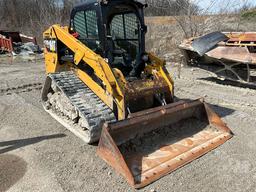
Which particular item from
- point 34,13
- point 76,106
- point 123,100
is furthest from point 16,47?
point 34,13

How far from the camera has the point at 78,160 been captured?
4.05 metres

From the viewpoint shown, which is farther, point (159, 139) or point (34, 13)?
point (34, 13)

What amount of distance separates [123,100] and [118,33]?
→ 154 centimetres

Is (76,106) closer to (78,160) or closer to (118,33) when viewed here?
(78,160)

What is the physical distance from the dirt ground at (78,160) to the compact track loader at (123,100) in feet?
0.45

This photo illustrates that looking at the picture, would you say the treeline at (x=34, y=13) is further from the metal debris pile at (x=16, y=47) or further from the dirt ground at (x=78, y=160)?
the dirt ground at (x=78, y=160)

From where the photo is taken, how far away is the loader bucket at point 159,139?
3.71 meters

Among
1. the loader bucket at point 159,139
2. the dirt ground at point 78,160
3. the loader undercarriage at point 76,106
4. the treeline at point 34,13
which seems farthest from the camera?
the treeline at point 34,13

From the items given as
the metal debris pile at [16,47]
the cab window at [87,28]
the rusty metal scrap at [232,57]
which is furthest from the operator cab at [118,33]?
the metal debris pile at [16,47]

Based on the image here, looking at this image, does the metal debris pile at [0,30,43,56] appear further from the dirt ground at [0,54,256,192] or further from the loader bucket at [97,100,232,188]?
the loader bucket at [97,100,232,188]

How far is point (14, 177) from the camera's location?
370cm

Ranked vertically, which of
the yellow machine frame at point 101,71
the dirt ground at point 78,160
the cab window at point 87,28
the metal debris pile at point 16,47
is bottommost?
the metal debris pile at point 16,47

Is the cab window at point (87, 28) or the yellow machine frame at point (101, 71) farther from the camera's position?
the cab window at point (87, 28)

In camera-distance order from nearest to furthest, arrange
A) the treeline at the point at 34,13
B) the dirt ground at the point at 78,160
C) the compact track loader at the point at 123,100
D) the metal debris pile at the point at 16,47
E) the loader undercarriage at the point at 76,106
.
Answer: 1. the dirt ground at the point at 78,160
2. the compact track loader at the point at 123,100
3. the loader undercarriage at the point at 76,106
4. the metal debris pile at the point at 16,47
5. the treeline at the point at 34,13
